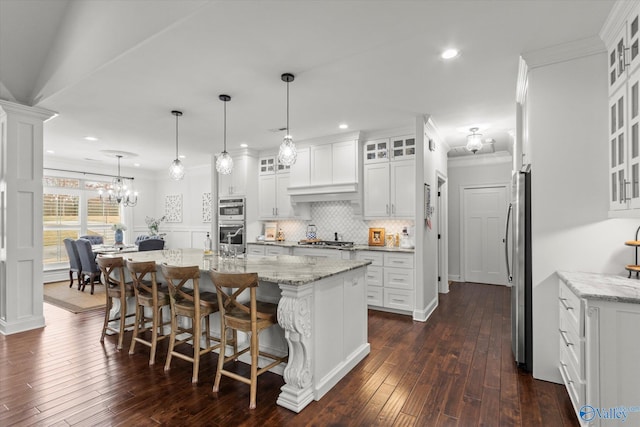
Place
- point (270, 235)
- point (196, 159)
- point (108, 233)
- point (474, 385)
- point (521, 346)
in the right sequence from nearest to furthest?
point (474, 385) → point (521, 346) → point (270, 235) → point (196, 159) → point (108, 233)

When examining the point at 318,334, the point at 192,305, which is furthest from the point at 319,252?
the point at 318,334

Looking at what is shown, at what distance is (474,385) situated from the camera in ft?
8.34

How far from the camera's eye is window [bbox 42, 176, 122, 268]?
6.95 meters

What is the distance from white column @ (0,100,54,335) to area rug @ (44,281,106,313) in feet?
2.66

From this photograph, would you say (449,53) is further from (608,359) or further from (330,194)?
(330,194)

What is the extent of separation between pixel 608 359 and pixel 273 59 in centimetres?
308

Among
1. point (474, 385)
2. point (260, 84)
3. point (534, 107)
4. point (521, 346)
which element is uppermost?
point (260, 84)

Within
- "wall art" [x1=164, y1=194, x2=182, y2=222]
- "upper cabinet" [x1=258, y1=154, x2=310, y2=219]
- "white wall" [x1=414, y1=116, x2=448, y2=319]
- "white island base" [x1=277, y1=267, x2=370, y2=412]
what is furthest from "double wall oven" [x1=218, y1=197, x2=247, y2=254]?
"white island base" [x1=277, y1=267, x2=370, y2=412]

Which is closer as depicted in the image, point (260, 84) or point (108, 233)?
point (260, 84)

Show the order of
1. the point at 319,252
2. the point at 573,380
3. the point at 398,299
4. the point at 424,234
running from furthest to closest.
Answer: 1. the point at 319,252
2. the point at 398,299
3. the point at 424,234
4. the point at 573,380

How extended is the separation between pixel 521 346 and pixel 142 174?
924cm

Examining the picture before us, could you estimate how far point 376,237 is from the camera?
5129mm

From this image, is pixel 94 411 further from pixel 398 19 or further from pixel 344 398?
pixel 398 19

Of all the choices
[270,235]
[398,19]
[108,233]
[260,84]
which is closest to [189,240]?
[108,233]
